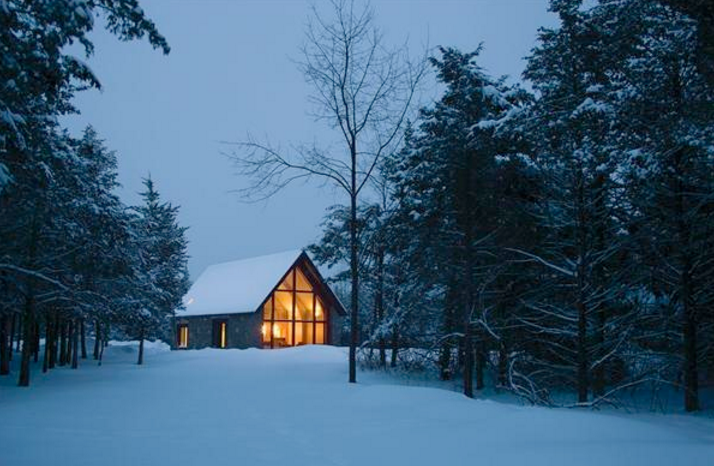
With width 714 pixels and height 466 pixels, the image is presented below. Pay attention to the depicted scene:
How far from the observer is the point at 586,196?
598 inches

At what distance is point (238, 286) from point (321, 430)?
105ft

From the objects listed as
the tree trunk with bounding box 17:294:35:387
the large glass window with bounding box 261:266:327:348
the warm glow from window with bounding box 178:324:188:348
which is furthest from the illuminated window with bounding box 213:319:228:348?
the tree trunk with bounding box 17:294:35:387

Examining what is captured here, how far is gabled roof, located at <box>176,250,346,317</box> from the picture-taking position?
122ft

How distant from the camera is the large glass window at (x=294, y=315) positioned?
3719cm

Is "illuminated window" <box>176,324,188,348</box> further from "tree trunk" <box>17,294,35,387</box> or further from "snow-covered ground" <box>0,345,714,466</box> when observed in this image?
"snow-covered ground" <box>0,345,714,466</box>

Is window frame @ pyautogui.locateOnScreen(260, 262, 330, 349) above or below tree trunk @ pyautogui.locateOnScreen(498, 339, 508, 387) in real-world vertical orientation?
above

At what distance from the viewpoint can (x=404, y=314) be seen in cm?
2112

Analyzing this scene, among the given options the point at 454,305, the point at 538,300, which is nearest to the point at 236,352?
the point at 454,305

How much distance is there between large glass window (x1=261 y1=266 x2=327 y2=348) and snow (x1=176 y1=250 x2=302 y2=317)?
0.89m

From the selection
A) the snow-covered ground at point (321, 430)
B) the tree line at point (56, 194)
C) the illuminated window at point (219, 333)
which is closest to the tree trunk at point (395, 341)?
the snow-covered ground at point (321, 430)

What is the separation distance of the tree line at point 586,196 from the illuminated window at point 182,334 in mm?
30093

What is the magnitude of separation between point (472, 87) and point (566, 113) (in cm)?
312

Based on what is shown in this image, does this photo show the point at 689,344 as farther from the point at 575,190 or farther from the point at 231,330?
the point at 231,330

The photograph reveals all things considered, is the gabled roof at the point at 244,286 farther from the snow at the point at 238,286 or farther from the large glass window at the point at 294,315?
the large glass window at the point at 294,315
